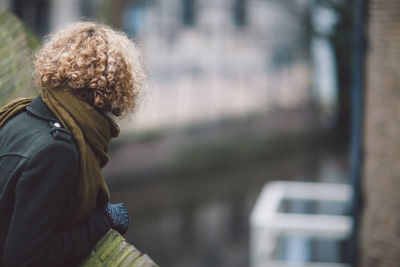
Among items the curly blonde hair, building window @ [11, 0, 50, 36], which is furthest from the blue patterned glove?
building window @ [11, 0, 50, 36]

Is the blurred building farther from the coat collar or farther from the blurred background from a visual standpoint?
the coat collar

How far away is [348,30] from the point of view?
7.56 meters

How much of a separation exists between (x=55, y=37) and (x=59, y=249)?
77cm

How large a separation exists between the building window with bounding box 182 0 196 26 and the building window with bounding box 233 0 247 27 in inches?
57.9

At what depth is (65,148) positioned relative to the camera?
1409mm

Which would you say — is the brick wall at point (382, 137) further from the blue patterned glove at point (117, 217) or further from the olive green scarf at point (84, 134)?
the olive green scarf at point (84, 134)

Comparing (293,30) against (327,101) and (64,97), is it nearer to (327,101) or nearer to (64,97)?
(327,101)

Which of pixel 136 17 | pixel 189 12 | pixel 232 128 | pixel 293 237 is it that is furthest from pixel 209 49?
pixel 293 237

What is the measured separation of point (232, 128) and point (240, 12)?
3.46 meters

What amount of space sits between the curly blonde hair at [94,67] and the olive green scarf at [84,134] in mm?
43

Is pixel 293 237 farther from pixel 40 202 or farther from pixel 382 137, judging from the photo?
pixel 40 202

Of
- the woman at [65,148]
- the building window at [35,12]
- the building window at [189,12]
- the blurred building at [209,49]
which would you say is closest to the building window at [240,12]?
the blurred building at [209,49]

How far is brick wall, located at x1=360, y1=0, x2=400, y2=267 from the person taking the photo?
12.7 ft

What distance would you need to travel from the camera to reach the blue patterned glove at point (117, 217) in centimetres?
168
